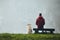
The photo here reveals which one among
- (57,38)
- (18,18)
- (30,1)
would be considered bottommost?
(57,38)

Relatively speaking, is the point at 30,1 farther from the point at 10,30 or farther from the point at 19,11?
the point at 10,30

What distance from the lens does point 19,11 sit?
3178mm

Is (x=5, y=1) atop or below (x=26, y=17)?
atop

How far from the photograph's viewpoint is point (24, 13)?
10.4 ft

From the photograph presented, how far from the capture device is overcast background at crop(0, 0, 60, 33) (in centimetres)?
315

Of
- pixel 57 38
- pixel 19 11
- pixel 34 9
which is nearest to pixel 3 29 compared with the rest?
pixel 19 11

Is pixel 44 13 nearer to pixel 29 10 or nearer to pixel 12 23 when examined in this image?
pixel 29 10

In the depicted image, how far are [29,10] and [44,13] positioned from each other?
0.26 meters

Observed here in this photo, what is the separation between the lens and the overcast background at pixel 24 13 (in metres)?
3.15

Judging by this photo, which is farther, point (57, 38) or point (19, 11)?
point (19, 11)

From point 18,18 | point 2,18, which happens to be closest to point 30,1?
point 18,18

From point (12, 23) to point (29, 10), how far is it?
1.17 feet

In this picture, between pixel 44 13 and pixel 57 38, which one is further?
pixel 44 13

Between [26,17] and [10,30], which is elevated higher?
[26,17]
